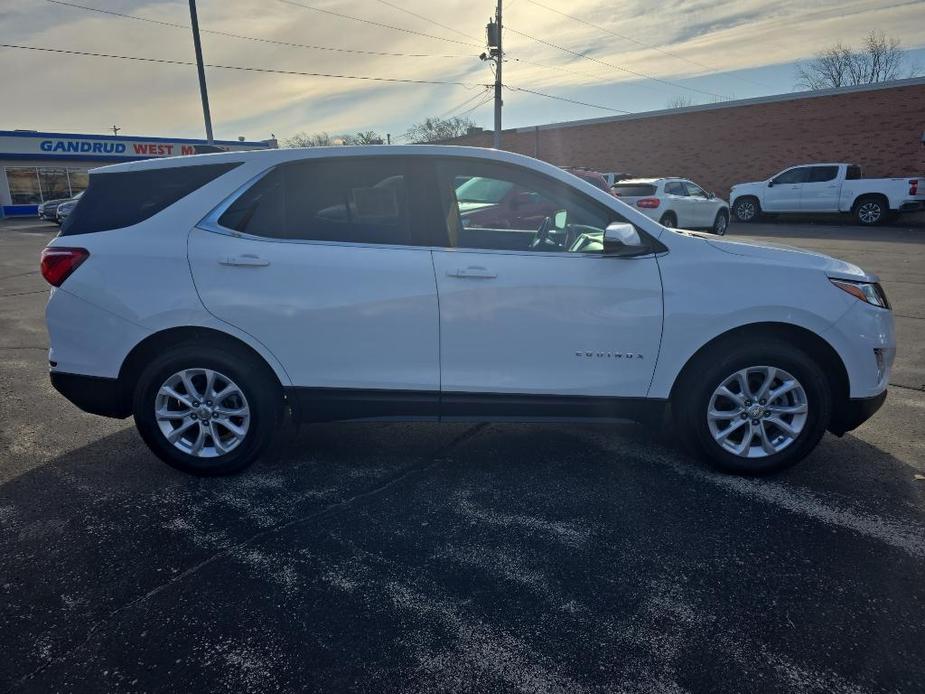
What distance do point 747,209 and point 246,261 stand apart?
76.1 feet

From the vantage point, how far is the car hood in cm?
347

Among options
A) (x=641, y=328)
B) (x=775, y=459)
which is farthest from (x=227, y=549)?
(x=775, y=459)

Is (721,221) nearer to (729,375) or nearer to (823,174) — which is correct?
(823,174)

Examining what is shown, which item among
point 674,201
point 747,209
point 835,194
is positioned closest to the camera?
point 674,201

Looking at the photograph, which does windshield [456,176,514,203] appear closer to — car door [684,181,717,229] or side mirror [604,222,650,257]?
side mirror [604,222,650,257]

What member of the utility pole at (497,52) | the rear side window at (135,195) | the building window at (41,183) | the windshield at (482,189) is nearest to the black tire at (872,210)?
the utility pole at (497,52)

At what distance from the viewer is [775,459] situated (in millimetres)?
3559

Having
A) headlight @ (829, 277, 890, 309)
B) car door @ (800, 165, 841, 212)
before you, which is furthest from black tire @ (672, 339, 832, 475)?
car door @ (800, 165, 841, 212)

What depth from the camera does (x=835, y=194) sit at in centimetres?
2034

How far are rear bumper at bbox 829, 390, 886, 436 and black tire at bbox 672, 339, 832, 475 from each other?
8 cm

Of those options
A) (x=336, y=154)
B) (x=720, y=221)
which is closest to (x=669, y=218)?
(x=720, y=221)

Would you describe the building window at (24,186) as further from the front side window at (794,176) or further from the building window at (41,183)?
the front side window at (794,176)

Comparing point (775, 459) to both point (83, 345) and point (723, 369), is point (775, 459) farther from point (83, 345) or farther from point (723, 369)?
point (83, 345)

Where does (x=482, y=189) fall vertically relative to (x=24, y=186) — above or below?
below
